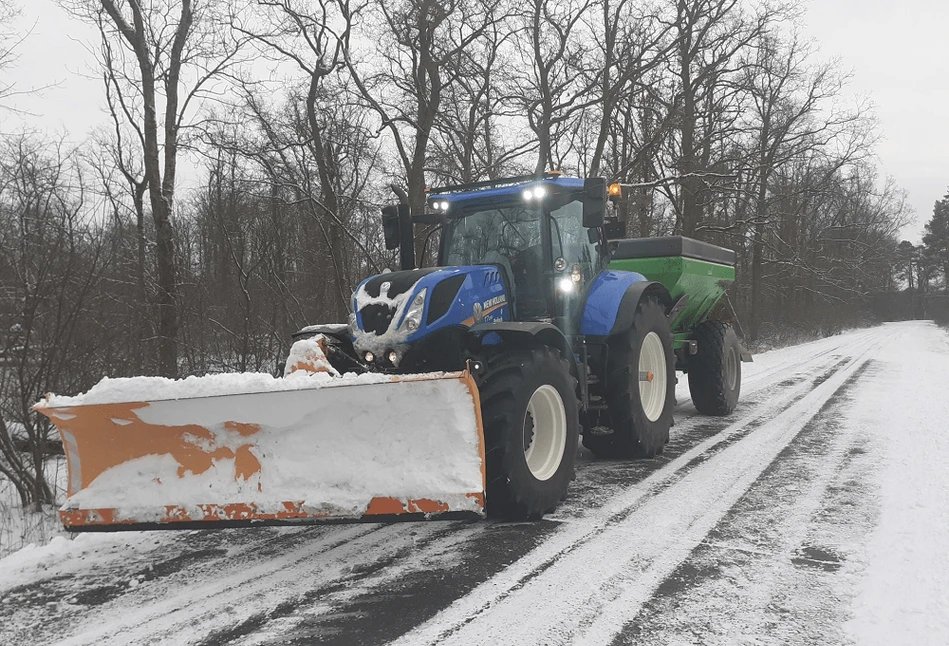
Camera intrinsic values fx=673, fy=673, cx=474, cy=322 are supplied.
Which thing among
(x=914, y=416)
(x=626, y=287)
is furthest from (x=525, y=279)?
(x=914, y=416)

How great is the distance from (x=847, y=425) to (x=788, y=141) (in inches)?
534

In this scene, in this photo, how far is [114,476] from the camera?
3.75 meters

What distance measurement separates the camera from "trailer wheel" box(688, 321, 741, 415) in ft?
27.8

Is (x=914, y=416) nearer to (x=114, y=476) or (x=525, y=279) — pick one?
(x=525, y=279)

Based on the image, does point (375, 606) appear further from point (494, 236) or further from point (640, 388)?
point (640, 388)

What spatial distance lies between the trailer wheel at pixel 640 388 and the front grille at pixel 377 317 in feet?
6.97

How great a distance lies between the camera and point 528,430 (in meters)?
4.36

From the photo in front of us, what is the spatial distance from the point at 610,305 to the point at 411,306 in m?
2.06

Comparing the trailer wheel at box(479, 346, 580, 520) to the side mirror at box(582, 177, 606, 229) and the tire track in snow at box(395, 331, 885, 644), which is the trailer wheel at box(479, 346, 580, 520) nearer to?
the tire track in snow at box(395, 331, 885, 644)

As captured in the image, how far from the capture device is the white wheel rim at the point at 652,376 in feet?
20.4

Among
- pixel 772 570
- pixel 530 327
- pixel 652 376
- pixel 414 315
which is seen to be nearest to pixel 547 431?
pixel 530 327

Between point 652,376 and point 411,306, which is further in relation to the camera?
point 652,376

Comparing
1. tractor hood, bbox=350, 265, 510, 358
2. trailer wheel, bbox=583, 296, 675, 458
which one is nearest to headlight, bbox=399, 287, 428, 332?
tractor hood, bbox=350, 265, 510, 358

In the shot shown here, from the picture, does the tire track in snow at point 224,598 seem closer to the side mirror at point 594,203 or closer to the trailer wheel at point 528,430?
the trailer wheel at point 528,430
